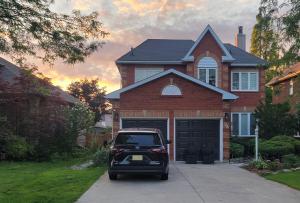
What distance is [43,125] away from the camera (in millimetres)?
27047

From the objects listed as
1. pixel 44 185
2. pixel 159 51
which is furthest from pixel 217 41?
pixel 44 185

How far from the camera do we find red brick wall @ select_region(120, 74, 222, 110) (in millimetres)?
26906

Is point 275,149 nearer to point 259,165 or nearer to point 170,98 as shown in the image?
point 259,165

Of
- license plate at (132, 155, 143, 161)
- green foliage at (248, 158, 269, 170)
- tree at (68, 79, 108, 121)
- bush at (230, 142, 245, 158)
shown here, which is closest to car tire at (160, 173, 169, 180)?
license plate at (132, 155, 143, 161)

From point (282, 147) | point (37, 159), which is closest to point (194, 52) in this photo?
point (282, 147)

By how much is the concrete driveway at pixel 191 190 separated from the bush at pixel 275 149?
6.49 m

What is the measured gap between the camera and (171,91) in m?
27.0

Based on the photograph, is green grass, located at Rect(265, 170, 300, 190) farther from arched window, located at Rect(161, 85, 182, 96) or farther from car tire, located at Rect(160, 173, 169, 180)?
arched window, located at Rect(161, 85, 182, 96)

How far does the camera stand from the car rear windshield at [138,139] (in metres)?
16.9

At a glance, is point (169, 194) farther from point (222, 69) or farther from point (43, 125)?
point (222, 69)

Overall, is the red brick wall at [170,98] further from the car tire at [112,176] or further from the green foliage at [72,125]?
the car tire at [112,176]

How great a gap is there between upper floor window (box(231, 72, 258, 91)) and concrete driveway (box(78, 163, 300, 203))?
1610cm

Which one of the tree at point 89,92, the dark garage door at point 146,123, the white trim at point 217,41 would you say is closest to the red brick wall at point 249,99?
the white trim at point 217,41

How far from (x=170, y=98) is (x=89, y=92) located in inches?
2009
